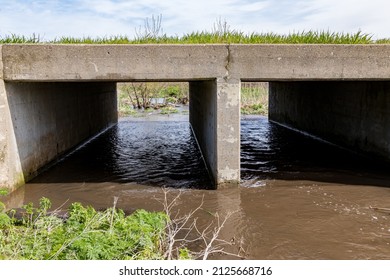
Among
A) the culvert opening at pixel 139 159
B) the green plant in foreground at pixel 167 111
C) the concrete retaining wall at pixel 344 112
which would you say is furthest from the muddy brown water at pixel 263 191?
the green plant in foreground at pixel 167 111

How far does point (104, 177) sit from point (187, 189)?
196 centimetres

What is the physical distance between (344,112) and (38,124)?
787 cm

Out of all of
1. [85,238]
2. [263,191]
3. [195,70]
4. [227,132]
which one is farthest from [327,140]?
[85,238]

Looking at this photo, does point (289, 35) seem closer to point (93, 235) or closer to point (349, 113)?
point (349, 113)

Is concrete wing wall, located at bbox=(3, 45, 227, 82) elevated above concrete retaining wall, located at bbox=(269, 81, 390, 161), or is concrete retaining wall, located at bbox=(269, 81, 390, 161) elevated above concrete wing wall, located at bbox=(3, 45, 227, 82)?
concrete wing wall, located at bbox=(3, 45, 227, 82)

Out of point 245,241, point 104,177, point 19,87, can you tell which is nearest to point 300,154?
point 104,177

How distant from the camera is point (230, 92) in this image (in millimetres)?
6797

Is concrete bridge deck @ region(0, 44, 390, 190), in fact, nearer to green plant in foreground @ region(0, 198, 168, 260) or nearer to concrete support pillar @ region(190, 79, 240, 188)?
concrete support pillar @ region(190, 79, 240, 188)

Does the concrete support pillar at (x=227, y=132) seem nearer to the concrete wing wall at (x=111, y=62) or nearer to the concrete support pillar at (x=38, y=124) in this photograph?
the concrete wing wall at (x=111, y=62)

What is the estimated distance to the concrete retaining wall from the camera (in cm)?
885

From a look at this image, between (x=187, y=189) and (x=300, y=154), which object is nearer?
(x=187, y=189)

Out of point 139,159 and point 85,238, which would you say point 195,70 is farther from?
point 85,238

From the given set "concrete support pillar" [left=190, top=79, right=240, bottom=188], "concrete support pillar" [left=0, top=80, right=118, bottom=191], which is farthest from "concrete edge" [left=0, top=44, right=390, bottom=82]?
"concrete support pillar" [left=0, top=80, right=118, bottom=191]

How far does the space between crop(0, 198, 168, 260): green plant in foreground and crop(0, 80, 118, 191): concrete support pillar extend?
2.55 meters
